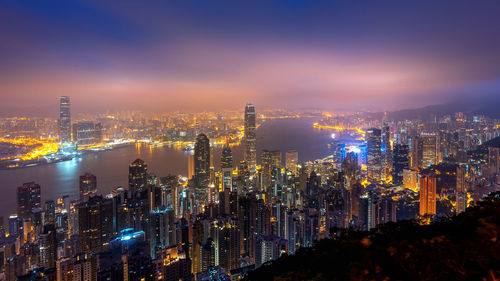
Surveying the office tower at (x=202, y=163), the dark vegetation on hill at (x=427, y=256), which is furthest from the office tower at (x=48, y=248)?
the dark vegetation on hill at (x=427, y=256)

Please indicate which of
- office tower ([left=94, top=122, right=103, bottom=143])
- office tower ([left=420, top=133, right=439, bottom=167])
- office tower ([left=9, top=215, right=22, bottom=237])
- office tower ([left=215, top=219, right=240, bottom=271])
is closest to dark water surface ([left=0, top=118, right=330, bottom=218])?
office tower ([left=9, top=215, right=22, bottom=237])

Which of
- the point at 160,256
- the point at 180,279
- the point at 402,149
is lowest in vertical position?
the point at 180,279

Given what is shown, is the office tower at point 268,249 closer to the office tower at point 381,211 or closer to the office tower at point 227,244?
the office tower at point 227,244

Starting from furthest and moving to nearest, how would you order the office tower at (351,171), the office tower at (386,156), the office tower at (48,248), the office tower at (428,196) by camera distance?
1. the office tower at (386,156)
2. the office tower at (351,171)
3. the office tower at (428,196)
4. the office tower at (48,248)

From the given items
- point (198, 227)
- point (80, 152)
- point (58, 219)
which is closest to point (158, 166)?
point (80, 152)

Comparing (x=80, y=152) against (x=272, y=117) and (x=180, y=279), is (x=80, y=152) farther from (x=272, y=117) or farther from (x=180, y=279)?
(x=272, y=117)
